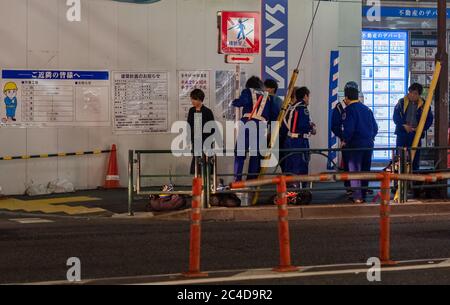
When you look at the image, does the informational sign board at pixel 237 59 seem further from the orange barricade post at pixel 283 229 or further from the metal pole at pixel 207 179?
the orange barricade post at pixel 283 229

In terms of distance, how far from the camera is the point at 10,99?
17922mm

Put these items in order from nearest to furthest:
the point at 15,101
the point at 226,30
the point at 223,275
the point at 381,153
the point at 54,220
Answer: the point at 223,275
the point at 54,220
the point at 226,30
the point at 15,101
the point at 381,153

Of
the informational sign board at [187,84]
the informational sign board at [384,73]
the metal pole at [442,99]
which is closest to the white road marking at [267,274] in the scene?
the metal pole at [442,99]

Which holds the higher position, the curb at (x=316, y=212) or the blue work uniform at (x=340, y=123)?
the blue work uniform at (x=340, y=123)

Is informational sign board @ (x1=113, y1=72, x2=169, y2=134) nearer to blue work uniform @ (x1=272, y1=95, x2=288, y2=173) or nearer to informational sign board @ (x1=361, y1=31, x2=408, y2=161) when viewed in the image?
blue work uniform @ (x1=272, y1=95, x2=288, y2=173)

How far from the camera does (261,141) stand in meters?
16.1

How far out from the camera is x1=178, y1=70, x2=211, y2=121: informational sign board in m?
18.9

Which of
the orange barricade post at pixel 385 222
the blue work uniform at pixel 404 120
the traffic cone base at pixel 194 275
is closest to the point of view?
the traffic cone base at pixel 194 275

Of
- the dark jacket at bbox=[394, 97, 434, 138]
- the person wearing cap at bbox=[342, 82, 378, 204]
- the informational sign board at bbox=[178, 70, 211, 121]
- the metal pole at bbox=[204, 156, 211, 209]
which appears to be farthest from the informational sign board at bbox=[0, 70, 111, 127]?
the dark jacket at bbox=[394, 97, 434, 138]

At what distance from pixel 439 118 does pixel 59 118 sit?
301 inches

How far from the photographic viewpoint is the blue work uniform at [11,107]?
17.9 metres

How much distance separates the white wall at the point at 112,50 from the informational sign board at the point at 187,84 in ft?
0.43
